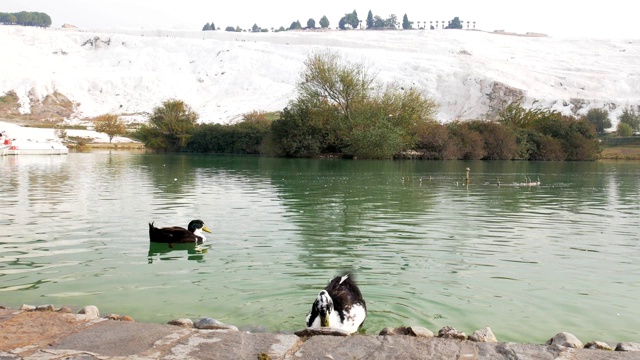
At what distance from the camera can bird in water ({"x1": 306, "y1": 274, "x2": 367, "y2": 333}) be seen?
7.10 meters

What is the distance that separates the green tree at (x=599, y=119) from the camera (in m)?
122

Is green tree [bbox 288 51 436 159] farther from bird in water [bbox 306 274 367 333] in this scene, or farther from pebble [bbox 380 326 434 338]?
pebble [bbox 380 326 434 338]

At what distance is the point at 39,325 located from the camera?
6711 millimetres

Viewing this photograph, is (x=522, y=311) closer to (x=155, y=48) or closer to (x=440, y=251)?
(x=440, y=251)

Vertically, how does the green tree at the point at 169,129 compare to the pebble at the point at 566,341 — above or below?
above

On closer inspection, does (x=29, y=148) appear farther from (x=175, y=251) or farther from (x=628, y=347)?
(x=628, y=347)

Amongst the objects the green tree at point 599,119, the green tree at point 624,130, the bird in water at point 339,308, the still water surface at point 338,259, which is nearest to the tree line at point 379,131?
the green tree at point 624,130

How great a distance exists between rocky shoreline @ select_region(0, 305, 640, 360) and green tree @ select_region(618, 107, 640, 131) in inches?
4850

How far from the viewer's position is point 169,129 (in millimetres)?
87188

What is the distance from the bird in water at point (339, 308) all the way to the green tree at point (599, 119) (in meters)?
123

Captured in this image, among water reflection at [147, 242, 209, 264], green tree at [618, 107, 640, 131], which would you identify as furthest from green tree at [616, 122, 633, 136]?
water reflection at [147, 242, 209, 264]

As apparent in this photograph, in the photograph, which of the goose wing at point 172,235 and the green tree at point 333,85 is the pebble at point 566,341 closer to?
the goose wing at point 172,235

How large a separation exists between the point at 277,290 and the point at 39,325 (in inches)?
146

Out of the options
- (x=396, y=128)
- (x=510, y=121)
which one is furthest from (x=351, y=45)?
(x=396, y=128)
